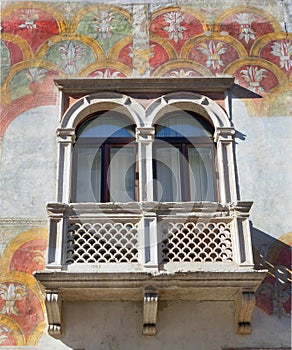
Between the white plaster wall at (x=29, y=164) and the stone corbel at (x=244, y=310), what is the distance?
10.2ft

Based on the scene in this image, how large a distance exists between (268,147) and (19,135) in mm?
3889

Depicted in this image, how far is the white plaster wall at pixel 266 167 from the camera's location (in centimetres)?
1089

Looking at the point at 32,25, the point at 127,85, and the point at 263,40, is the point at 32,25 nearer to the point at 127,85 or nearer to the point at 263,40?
the point at 127,85

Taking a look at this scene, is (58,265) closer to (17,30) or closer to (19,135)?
(19,135)

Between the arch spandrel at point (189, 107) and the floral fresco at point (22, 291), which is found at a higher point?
the arch spandrel at point (189, 107)

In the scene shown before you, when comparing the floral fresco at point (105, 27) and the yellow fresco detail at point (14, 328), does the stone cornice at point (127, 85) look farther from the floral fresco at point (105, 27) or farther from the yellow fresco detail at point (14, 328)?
the yellow fresco detail at point (14, 328)

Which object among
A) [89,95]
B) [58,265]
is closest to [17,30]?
[89,95]

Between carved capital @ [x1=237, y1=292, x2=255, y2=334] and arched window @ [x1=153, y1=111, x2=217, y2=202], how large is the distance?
1.84 meters

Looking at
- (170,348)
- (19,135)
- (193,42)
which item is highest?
(193,42)

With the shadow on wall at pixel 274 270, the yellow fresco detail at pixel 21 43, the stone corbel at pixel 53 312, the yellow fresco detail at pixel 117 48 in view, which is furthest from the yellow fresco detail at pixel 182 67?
the stone corbel at pixel 53 312

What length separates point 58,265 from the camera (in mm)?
9859

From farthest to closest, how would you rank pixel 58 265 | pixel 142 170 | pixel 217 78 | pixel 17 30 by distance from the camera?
pixel 17 30 < pixel 217 78 < pixel 142 170 < pixel 58 265

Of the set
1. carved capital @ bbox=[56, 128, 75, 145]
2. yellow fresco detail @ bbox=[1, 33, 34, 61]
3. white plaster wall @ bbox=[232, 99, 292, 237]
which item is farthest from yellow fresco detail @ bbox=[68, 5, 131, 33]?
white plaster wall @ bbox=[232, 99, 292, 237]

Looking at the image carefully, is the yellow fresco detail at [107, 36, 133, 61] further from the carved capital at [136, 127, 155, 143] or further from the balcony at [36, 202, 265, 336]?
the balcony at [36, 202, 265, 336]
